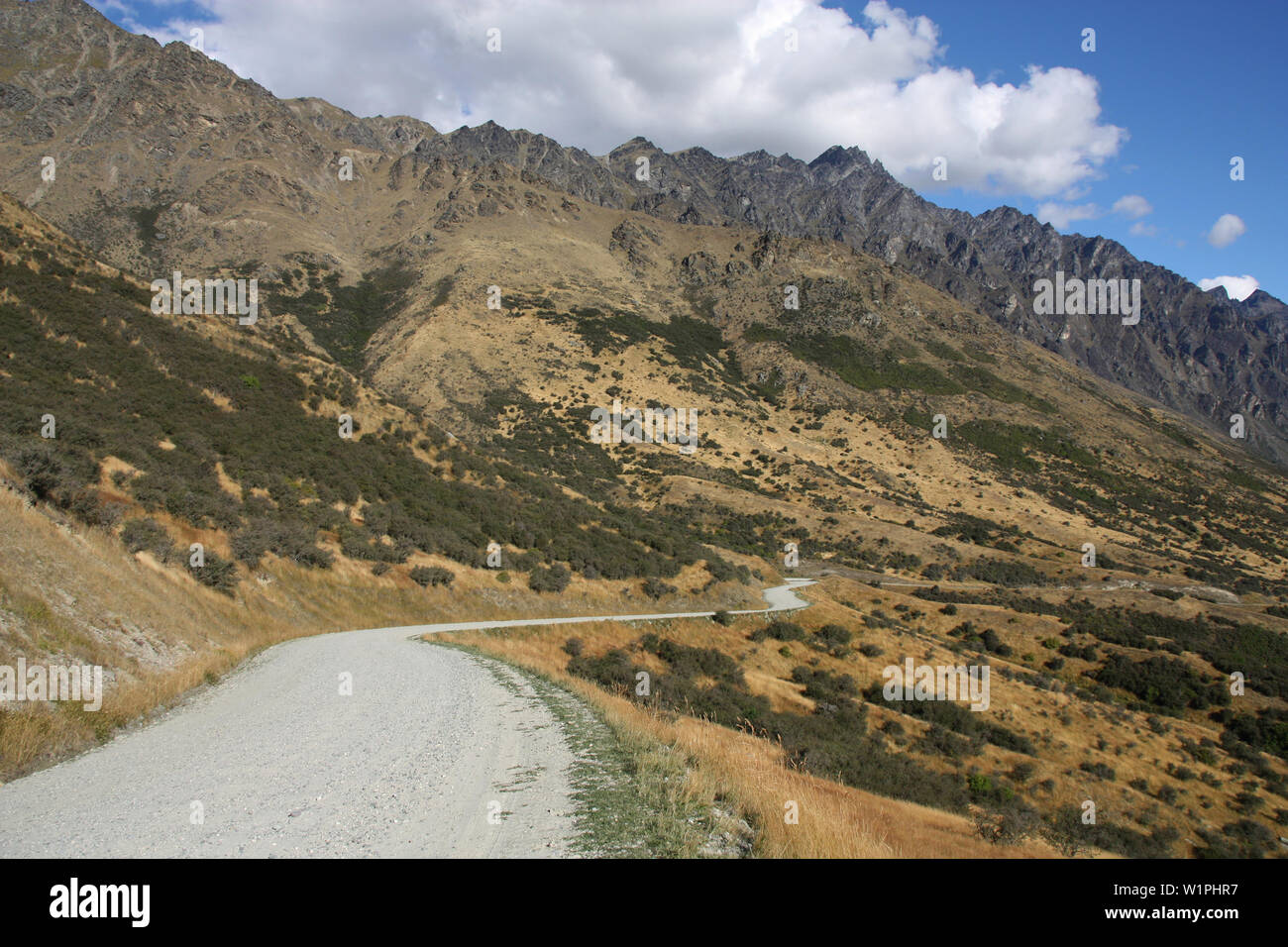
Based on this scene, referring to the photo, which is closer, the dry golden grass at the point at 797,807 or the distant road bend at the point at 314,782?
the distant road bend at the point at 314,782

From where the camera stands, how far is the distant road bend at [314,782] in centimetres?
498

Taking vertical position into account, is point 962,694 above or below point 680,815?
below

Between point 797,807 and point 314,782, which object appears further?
point 314,782

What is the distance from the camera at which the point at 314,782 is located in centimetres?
657

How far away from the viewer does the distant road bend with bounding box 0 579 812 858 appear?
16.3 feet

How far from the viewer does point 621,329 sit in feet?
347

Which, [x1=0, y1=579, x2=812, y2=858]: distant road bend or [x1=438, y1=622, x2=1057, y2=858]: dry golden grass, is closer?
[x1=0, y1=579, x2=812, y2=858]: distant road bend

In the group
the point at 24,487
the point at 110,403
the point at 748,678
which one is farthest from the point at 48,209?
the point at 748,678

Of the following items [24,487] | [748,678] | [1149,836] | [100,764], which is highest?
[24,487]

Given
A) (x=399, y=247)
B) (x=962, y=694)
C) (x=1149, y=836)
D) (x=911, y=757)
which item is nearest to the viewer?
(x=1149, y=836)
